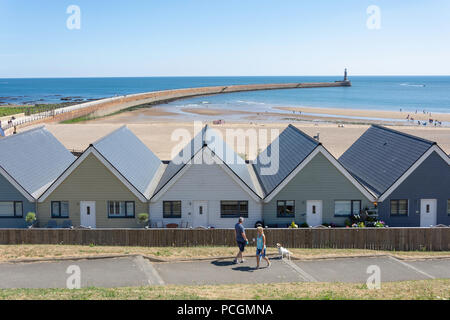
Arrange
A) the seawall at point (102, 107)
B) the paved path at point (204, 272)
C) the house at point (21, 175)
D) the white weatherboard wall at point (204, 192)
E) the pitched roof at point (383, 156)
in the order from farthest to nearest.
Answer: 1. the seawall at point (102, 107)
2. the pitched roof at point (383, 156)
3. the white weatherboard wall at point (204, 192)
4. the house at point (21, 175)
5. the paved path at point (204, 272)

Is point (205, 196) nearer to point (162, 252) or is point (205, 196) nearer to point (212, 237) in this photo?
point (212, 237)

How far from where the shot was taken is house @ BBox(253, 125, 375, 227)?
23766 mm

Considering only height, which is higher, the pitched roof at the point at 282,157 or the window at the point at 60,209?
the pitched roof at the point at 282,157

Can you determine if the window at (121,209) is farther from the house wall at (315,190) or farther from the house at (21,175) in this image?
the house wall at (315,190)

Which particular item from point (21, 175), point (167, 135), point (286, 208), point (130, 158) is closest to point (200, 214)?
point (286, 208)

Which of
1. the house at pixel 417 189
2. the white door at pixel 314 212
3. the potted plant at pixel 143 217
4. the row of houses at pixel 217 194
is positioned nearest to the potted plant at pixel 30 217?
the row of houses at pixel 217 194

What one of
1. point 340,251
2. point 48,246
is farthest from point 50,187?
point 340,251

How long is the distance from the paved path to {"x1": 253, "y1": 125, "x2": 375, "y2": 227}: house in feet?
17.0

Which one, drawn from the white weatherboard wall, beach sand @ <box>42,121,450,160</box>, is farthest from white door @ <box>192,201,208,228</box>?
beach sand @ <box>42,121,450,160</box>

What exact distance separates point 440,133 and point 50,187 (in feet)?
191

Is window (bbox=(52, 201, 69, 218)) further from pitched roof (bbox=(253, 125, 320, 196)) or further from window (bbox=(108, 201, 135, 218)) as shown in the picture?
pitched roof (bbox=(253, 125, 320, 196))

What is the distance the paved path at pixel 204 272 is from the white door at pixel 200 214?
5567mm

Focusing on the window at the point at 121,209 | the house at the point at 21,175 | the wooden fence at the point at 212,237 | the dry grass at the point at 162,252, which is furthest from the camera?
the window at the point at 121,209

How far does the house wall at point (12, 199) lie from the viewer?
23422 mm
